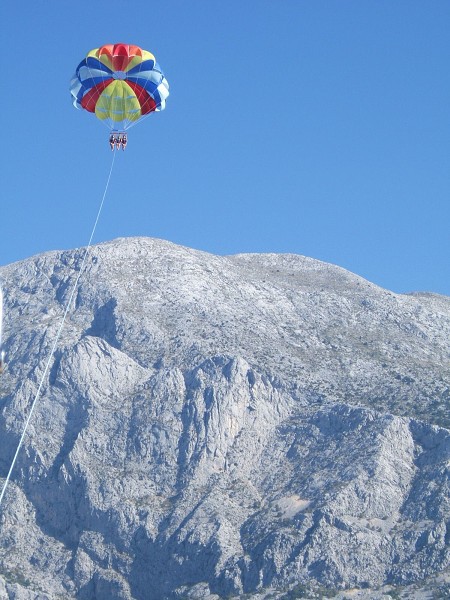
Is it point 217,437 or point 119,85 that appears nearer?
point 119,85

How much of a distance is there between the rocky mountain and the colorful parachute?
37.2 m

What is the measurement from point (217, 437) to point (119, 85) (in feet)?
131

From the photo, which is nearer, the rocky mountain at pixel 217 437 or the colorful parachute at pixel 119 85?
the colorful parachute at pixel 119 85

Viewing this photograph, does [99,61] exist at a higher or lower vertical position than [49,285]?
lower

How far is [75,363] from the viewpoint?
12800 cm

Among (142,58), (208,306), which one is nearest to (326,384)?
(208,306)

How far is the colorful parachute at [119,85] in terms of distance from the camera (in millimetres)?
92562

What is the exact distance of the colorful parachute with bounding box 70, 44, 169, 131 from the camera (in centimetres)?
9256

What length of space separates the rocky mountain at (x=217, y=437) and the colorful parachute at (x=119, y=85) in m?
37.2

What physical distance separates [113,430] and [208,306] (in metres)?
22.6

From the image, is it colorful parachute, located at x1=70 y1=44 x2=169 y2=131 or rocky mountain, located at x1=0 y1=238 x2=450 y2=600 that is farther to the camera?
rocky mountain, located at x1=0 y1=238 x2=450 y2=600

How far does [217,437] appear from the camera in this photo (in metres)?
122

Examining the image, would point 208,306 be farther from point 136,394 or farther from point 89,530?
point 89,530

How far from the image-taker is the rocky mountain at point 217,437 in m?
108
